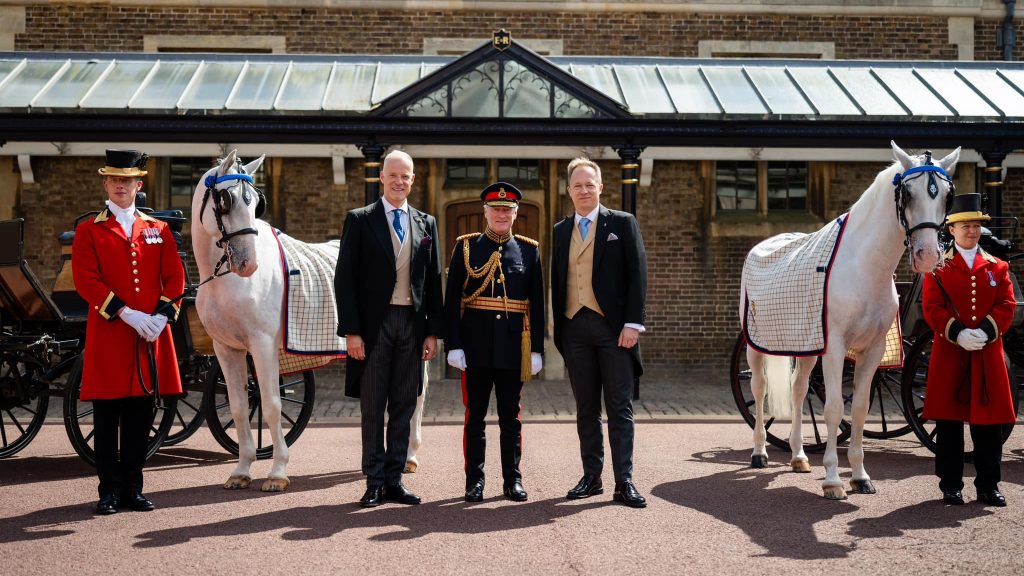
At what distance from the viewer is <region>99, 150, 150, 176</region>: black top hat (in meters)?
4.97

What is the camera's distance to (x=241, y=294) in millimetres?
→ 5512

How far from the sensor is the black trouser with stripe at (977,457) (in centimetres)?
514

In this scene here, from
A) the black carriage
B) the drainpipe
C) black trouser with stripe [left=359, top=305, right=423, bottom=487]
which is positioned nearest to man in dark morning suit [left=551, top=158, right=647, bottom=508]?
black trouser with stripe [left=359, top=305, right=423, bottom=487]

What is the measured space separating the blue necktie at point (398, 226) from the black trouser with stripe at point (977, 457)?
10.8 ft

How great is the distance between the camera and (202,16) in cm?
1362

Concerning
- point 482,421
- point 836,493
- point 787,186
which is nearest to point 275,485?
point 482,421

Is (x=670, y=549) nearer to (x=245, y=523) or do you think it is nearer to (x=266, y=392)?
(x=245, y=523)

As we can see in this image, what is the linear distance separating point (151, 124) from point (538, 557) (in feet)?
25.0

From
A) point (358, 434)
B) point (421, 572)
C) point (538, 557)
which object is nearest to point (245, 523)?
point (421, 572)

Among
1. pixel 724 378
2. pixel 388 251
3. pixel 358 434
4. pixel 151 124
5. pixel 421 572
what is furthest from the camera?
pixel 724 378

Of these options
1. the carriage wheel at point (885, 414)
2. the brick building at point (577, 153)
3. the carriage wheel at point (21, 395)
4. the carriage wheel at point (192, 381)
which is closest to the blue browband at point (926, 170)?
the carriage wheel at point (885, 414)

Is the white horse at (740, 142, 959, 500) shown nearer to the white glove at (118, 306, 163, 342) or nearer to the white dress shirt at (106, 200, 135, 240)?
the white glove at (118, 306, 163, 342)

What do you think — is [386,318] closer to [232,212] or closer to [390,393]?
[390,393]

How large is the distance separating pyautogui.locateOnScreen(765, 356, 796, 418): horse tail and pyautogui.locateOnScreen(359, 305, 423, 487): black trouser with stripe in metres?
2.91
